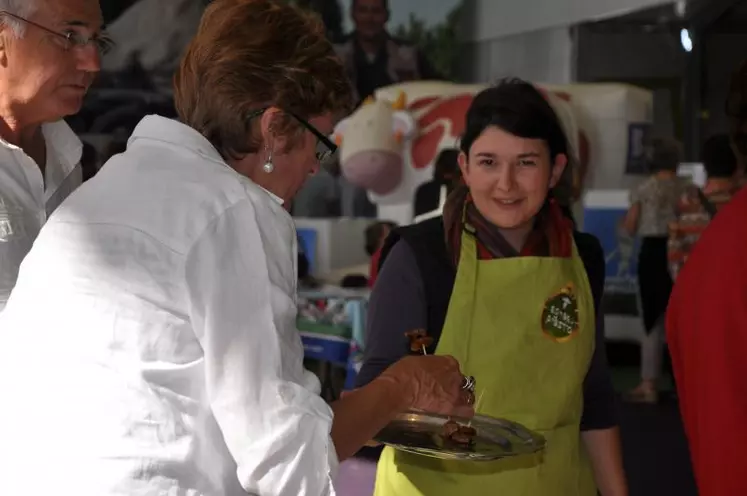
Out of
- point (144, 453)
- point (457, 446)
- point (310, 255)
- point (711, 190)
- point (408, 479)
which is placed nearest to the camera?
point (144, 453)

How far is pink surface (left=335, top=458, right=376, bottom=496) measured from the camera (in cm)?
388

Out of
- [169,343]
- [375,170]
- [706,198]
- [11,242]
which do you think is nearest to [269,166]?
[169,343]

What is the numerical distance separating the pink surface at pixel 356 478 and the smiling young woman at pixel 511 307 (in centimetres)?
200

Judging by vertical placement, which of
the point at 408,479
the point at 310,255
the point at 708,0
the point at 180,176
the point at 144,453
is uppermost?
the point at 708,0

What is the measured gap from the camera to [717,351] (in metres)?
1.46

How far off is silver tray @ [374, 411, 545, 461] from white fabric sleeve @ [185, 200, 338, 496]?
0.36 metres

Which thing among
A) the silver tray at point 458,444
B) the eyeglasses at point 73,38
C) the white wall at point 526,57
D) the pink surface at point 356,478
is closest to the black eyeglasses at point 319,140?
the silver tray at point 458,444

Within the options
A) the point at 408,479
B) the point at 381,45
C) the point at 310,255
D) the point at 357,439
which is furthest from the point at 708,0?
the point at 357,439

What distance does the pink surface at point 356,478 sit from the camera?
3879 mm

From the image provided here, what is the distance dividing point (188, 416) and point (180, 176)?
0.83ft

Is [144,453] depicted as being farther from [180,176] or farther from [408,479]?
[408,479]

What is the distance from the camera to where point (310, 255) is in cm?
664

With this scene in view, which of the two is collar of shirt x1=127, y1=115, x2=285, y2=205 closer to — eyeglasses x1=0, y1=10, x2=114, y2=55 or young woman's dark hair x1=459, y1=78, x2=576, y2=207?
eyeglasses x1=0, y1=10, x2=114, y2=55

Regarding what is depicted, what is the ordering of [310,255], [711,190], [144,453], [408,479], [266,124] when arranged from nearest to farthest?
[144,453] < [266,124] < [408,479] < [711,190] < [310,255]
